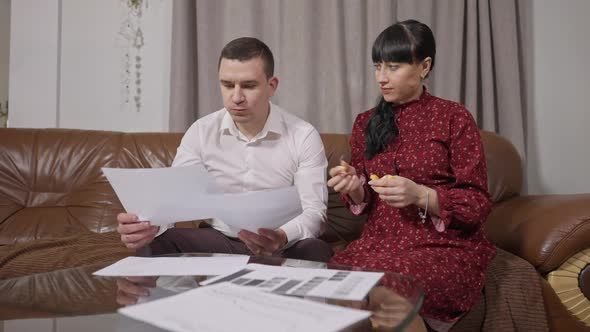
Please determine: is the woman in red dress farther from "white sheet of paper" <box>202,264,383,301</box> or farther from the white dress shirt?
"white sheet of paper" <box>202,264,383,301</box>

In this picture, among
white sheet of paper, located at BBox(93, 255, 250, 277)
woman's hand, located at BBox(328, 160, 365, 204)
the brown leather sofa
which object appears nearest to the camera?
white sheet of paper, located at BBox(93, 255, 250, 277)

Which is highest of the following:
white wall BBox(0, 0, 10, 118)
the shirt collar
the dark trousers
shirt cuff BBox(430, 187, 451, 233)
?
white wall BBox(0, 0, 10, 118)

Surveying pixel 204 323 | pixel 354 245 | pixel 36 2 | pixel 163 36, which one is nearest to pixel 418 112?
pixel 354 245

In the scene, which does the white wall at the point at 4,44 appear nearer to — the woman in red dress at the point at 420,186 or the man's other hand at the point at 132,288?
the woman in red dress at the point at 420,186

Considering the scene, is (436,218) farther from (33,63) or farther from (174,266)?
(33,63)

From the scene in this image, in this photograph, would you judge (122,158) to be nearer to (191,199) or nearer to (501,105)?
(191,199)

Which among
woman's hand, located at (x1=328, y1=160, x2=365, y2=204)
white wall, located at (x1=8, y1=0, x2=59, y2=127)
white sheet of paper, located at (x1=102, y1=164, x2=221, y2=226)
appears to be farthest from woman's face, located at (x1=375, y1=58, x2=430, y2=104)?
white wall, located at (x1=8, y1=0, x2=59, y2=127)

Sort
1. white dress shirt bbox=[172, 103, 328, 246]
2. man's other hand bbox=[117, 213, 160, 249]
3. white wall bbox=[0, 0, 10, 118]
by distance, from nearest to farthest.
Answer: man's other hand bbox=[117, 213, 160, 249]
white dress shirt bbox=[172, 103, 328, 246]
white wall bbox=[0, 0, 10, 118]

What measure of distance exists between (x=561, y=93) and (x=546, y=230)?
1.32 m

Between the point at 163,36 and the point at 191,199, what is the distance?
1.59 meters

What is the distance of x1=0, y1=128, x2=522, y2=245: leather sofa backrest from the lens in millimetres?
1945

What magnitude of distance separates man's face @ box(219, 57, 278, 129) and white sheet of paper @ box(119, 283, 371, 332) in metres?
0.83

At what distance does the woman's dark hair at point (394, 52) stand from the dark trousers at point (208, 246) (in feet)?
1.07

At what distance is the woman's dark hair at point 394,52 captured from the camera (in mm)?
1422
